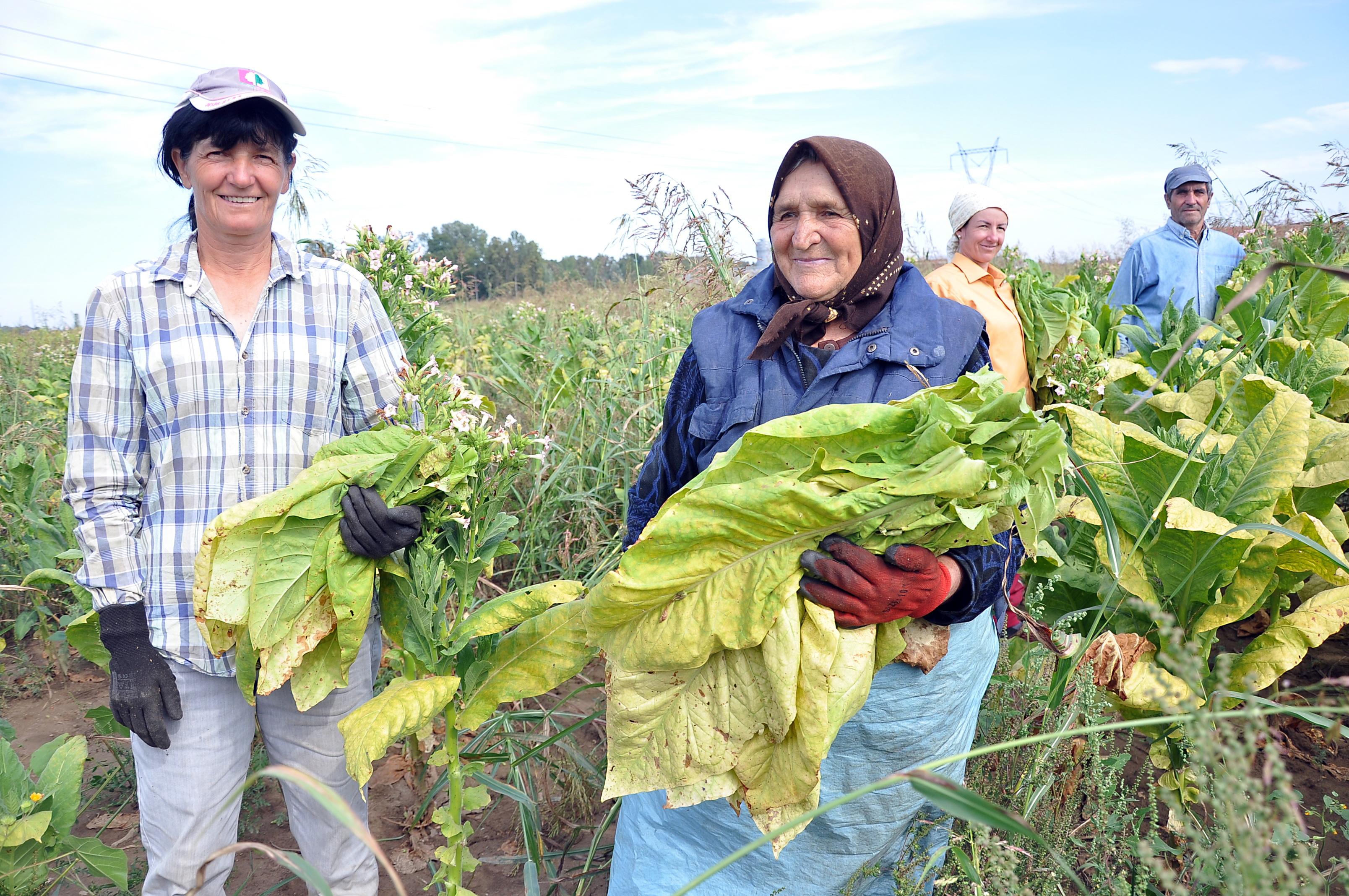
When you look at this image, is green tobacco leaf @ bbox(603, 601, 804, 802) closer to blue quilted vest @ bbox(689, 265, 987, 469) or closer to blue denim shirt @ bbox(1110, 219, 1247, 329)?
blue quilted vest @ bbox(689, 265, 987, 469)

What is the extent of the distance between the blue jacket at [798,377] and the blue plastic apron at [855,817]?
0.16 meters

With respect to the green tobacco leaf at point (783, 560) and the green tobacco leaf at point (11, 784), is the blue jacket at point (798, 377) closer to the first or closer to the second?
the green tobacco leaf at point (783, 560)

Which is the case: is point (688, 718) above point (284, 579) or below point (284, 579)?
below

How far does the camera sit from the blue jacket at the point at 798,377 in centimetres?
178

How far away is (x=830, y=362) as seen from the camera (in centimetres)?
182

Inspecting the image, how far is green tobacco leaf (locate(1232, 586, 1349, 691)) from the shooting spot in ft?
7.59

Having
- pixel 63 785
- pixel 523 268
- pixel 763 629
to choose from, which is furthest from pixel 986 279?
pixel 523 268

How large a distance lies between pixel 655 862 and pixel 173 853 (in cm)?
111

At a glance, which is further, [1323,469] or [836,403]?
[1323,469]

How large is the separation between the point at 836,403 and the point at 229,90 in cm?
153

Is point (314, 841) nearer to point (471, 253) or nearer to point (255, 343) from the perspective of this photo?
point (255, 343)

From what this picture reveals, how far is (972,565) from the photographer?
1633 mm

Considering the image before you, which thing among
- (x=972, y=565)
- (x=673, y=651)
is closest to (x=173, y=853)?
(x=673, y=651)

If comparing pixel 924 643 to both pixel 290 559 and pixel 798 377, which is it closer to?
pixel 798 377
